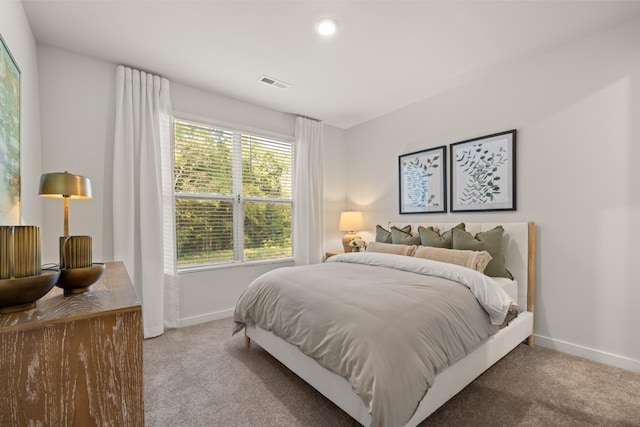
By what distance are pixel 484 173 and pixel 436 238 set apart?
81 centimetres

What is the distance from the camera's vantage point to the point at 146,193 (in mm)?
2773

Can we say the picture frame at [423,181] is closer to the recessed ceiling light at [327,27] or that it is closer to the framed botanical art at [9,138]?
the recessed ceiling light at [327,27]

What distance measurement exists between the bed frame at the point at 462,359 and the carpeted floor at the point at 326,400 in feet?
0.46

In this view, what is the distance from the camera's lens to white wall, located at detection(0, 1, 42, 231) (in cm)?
167

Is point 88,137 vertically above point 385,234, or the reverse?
point 88,137

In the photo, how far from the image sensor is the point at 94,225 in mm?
2596

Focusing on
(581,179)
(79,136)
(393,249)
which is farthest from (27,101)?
(581,179)

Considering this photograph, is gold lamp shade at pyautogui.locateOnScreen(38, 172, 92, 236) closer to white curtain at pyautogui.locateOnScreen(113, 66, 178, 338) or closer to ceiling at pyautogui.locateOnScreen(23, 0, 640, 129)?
white curtain at pyautogui.locateOnScreen(113, 66, 178, 338)

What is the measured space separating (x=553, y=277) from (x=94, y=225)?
13.3ft

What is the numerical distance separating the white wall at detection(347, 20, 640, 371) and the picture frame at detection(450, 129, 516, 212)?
82mm

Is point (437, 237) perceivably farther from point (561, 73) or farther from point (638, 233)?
point (561, 73)

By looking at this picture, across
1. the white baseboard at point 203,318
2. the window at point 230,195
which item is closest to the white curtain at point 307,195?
the window at point 230,195

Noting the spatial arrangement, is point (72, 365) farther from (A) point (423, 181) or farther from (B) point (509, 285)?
(A) point (423, 181)

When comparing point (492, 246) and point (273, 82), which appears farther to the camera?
point (273, 82)
